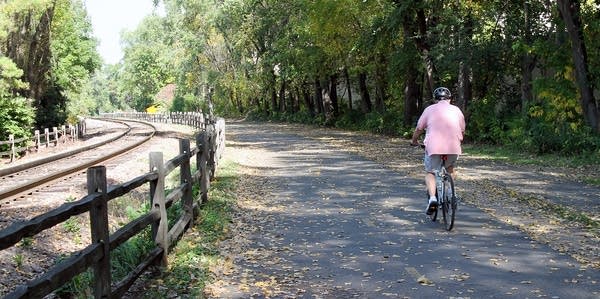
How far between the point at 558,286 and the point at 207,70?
57206 millimetres

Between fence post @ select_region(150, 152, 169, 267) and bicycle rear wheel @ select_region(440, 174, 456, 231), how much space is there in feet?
13.3

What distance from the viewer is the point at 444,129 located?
29.5ft

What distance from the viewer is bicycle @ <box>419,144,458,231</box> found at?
894 cm

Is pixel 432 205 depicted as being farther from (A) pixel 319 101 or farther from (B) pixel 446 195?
(A) pixel 319 101

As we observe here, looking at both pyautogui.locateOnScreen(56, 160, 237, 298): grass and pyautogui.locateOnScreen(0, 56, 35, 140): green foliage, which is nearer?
pyautogui.locateOnScreen(56, 160, 237, 298): grass

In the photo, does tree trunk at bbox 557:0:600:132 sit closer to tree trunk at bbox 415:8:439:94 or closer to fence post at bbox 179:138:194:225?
tree trunk at bbox 415:8:439:94

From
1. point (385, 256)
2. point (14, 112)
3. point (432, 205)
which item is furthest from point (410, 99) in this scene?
point (385, 256)

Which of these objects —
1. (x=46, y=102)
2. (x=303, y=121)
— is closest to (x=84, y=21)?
(x=46, y=102)

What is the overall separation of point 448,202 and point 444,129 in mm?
1070

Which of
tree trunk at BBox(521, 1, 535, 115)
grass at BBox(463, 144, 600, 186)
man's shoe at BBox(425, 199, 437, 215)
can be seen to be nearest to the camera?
man's shoe at BBox(425, 199, 437, 215)

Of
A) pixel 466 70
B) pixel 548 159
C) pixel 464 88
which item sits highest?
pixel 466 70

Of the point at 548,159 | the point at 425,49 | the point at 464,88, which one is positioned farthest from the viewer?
the point at 425,49

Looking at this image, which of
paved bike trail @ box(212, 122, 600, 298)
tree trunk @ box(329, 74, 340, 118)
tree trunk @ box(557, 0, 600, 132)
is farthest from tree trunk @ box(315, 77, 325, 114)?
paved bike trail @ box(212, 122, 600, 298)

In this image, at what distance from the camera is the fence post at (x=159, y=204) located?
23.5 feet
